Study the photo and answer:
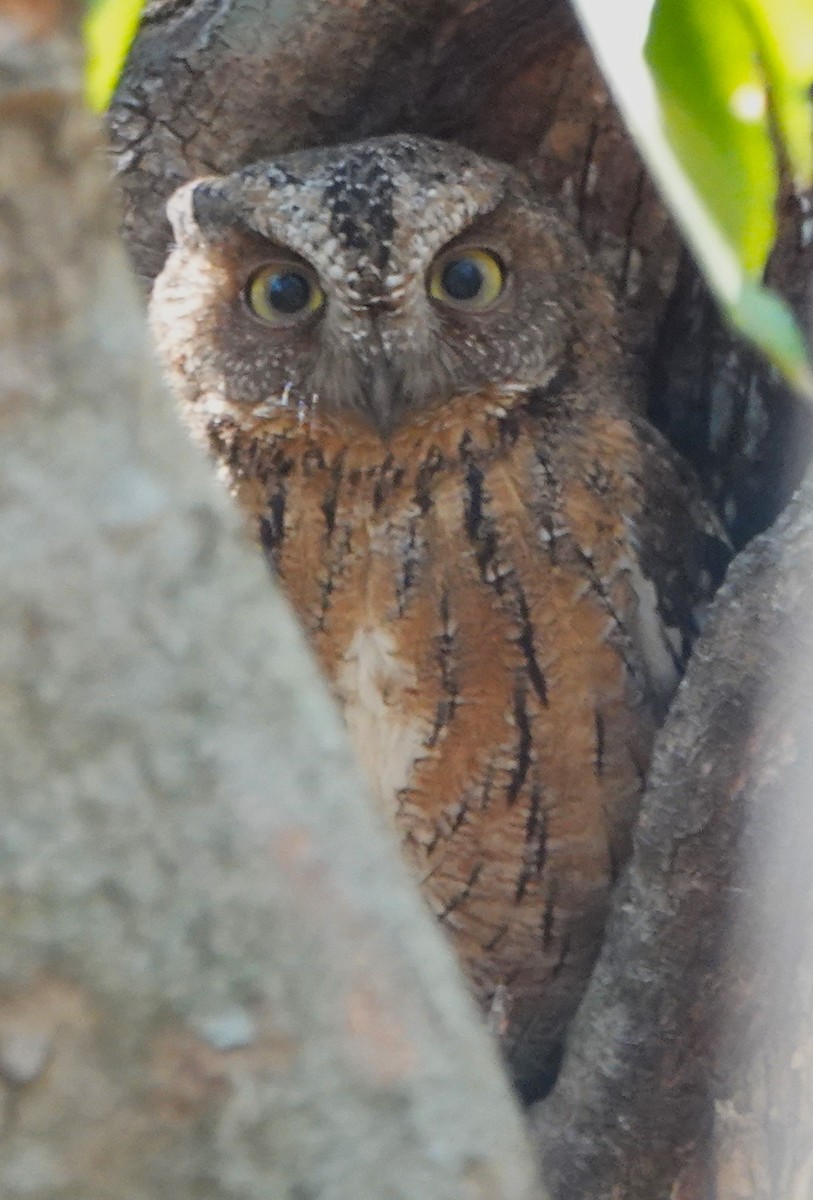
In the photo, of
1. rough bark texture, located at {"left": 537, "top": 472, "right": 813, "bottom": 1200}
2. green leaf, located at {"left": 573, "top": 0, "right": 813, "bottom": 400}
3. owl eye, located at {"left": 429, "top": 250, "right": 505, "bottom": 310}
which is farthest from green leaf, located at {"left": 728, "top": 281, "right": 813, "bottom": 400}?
owl eye, located at {"left": 429, "top": 250, "right": 505, "bottom": 310}

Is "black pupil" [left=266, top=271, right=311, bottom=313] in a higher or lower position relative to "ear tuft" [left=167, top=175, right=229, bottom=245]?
lower

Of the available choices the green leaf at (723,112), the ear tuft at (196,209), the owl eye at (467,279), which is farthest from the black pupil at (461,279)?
the green leaf at (723,112)

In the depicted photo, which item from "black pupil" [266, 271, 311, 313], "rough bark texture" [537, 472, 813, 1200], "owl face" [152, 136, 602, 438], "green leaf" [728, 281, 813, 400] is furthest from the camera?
"black pupil" [266, 271, 311, 313]

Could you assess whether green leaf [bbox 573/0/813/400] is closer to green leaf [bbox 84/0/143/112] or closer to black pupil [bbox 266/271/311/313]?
green leaf [bbox 84/0/143/112]

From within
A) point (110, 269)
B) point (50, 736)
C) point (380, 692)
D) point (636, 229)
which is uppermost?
point (110, 269)

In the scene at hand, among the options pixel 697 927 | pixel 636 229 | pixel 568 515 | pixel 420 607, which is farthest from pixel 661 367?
pixel 697 927

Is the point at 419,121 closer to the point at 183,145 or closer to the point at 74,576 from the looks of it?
the point at 183,145

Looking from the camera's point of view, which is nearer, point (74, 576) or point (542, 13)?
point (74, 576)

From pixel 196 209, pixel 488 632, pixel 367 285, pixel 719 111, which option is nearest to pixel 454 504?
pixel 488 632
